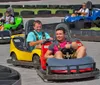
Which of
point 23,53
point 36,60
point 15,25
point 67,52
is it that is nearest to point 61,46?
point 67,52

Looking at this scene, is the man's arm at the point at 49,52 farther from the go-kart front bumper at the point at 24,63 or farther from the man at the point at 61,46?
the go-kart front bumper at the point at 24,63

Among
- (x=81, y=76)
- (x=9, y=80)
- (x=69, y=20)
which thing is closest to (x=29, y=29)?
(x=81, y=76)

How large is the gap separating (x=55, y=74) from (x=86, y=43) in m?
5.64

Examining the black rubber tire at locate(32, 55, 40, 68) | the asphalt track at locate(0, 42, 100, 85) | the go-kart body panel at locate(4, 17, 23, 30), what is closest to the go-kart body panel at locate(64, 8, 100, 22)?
the go-kart body panel at locate(4, 17, 23, 30)

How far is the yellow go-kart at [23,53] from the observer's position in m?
7.52

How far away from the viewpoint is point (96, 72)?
6.45 metres

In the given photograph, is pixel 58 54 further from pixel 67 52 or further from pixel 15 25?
pixel 15 25

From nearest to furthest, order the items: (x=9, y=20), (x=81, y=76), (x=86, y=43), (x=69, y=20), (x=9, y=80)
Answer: (x=9, y=80) → (x=81, y=76) → (x=86, y=43) → (x=9, y=20) → (x=69, y=20)

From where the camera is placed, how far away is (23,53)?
794 cm

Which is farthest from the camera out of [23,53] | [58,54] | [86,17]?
[86,17]

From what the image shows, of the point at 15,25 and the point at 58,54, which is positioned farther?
the point at 15,25

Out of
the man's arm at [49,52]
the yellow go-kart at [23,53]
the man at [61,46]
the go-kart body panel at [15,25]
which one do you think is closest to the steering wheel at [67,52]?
the man at [61,46]

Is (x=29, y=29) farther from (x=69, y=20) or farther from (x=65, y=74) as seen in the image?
(x=69, y=20)

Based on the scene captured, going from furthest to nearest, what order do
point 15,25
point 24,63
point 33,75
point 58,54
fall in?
point 15,25
point 24,63
point 33,75
point 58,54
